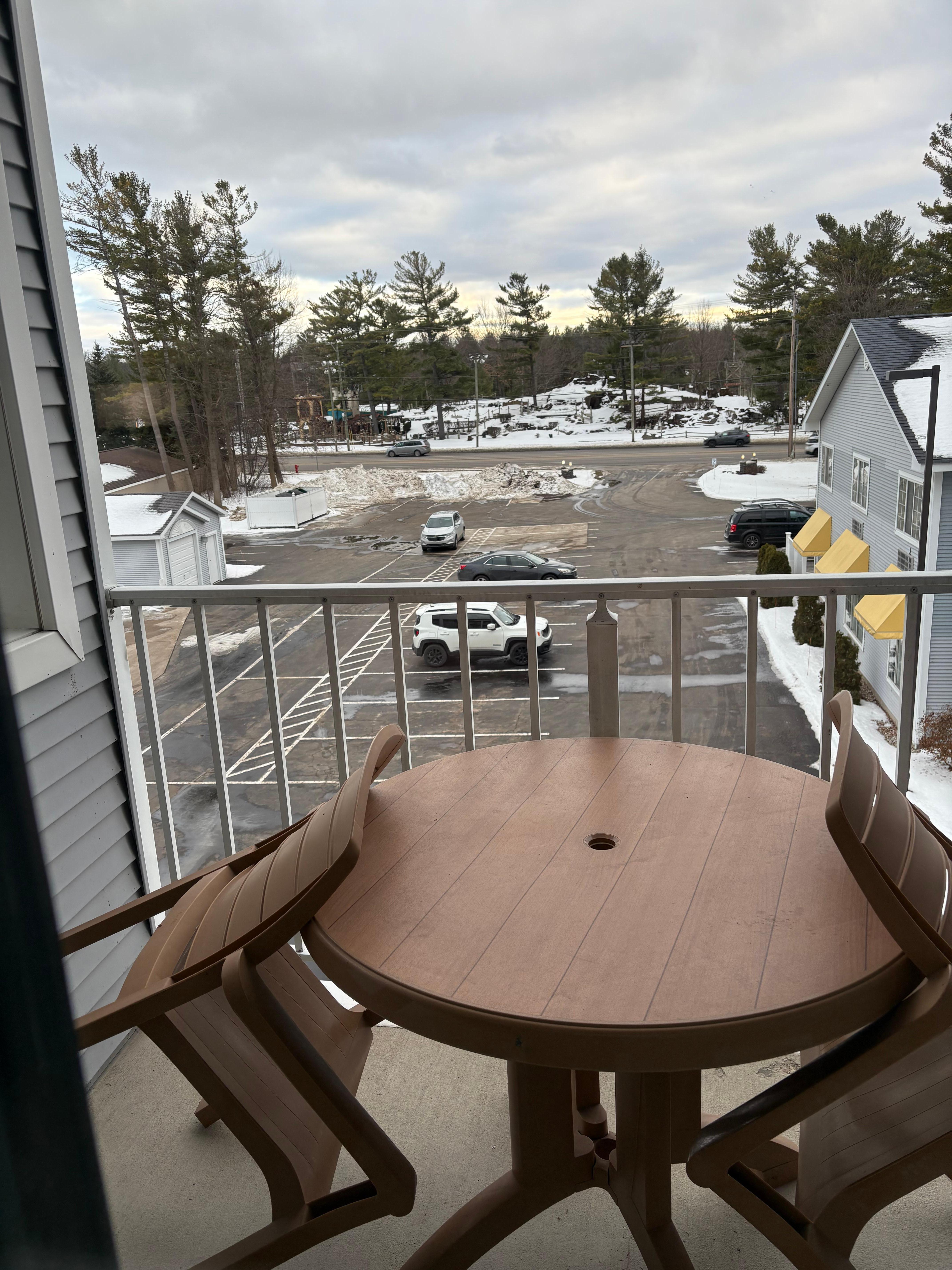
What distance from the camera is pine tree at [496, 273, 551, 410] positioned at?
11.0 m

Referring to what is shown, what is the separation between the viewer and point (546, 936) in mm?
1018

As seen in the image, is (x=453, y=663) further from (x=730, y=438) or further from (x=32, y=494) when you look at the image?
(x=32, y=494)

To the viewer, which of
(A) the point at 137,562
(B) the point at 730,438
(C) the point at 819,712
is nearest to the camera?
(A) the point at 137,562

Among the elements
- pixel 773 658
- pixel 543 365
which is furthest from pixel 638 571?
pixel 543 365

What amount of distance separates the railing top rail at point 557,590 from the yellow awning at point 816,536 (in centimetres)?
1438

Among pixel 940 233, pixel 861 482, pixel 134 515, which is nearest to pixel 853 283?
pixel 940 233

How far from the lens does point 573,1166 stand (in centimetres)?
132

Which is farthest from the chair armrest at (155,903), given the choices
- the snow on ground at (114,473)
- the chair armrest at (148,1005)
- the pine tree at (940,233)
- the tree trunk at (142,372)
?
the pine tree at (940,233)

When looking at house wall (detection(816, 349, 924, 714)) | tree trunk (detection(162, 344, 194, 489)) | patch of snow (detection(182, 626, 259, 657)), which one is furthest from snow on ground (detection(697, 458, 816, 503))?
tree trunk (detection(162, 344, 194, 489))

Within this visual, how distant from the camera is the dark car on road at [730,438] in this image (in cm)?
1522

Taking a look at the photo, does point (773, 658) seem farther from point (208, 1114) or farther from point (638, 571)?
point (208, 1114)

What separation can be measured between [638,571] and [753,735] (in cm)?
1338

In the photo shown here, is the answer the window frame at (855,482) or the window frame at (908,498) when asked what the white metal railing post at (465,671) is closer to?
the window frame at (908,498)

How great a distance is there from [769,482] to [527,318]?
28.5ft
